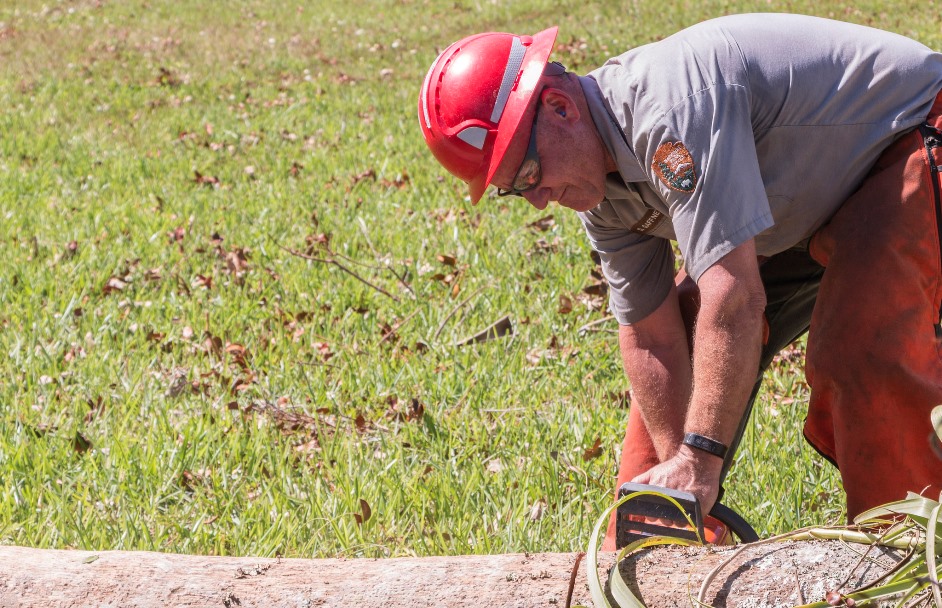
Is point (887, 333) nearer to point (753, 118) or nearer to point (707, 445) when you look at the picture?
point (707, 445)

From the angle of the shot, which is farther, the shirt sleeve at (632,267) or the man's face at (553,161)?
the shirt sleeve at (632,267)

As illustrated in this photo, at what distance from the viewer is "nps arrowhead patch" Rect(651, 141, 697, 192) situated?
2.37m

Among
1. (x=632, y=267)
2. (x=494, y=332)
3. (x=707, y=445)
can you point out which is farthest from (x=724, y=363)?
(x=494, y=332)

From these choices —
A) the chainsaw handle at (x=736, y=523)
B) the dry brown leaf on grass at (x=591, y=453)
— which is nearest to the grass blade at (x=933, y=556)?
the chainsaw handle at (x=736, y=523)

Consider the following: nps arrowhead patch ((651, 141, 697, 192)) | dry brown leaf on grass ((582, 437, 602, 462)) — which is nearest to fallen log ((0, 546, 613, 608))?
nps arrowhead patch ((651, 141, 697, 192))

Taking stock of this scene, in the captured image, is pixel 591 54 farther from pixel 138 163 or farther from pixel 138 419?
pixel 138 419

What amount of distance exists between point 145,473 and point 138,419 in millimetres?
534

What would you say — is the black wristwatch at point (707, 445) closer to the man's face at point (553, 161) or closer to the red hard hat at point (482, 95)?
the man's face at point (553, 161)

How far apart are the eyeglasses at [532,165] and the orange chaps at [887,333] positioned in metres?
0.83

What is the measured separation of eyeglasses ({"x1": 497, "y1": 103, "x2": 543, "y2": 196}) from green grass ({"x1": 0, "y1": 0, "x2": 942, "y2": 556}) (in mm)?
1078

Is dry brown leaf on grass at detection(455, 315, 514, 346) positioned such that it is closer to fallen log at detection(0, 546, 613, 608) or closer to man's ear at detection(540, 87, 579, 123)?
man's ear at detection(540, 87, 579, 123)

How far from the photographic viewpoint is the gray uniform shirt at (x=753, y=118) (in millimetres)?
2350

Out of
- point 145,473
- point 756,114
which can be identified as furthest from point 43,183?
point 756,114

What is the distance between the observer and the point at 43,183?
313 inches
